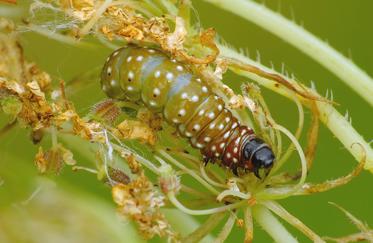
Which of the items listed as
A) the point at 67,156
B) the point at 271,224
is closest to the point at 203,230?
the point at 271,224

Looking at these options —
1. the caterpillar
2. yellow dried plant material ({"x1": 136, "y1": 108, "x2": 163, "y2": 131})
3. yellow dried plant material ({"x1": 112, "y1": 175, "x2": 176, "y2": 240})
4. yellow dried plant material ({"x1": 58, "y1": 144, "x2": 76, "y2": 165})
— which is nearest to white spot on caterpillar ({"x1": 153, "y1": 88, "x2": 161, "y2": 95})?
the caterpillar

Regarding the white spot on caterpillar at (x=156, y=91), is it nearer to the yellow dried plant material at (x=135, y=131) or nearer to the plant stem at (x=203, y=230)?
the yellow dried plant material at (x=135, y=131)

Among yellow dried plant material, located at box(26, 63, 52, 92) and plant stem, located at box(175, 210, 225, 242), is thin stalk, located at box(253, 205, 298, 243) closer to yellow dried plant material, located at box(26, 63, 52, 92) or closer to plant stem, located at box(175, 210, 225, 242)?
plant stem, located at box(175, 210, 225, 242)

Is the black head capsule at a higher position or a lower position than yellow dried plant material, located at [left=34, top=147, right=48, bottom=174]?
higher

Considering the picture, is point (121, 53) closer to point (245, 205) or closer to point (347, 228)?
point (245, 205)

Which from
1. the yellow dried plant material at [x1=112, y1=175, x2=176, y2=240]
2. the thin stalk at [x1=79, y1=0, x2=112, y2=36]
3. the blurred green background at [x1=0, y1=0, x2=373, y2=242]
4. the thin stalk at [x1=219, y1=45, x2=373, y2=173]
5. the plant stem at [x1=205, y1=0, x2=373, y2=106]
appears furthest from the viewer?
the blurred green background at [x1=0, y1=0, x2=373, y2=242]


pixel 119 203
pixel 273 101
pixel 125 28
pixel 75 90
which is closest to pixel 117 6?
pixel 125 28

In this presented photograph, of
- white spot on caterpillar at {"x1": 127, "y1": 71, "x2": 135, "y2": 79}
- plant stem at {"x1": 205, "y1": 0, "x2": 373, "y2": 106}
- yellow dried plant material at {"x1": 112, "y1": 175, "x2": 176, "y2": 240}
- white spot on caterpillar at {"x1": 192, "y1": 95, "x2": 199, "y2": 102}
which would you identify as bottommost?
yellow dried plant material at {"x1": 112, "y1": 175, "x2": 176, "y2": 240}
